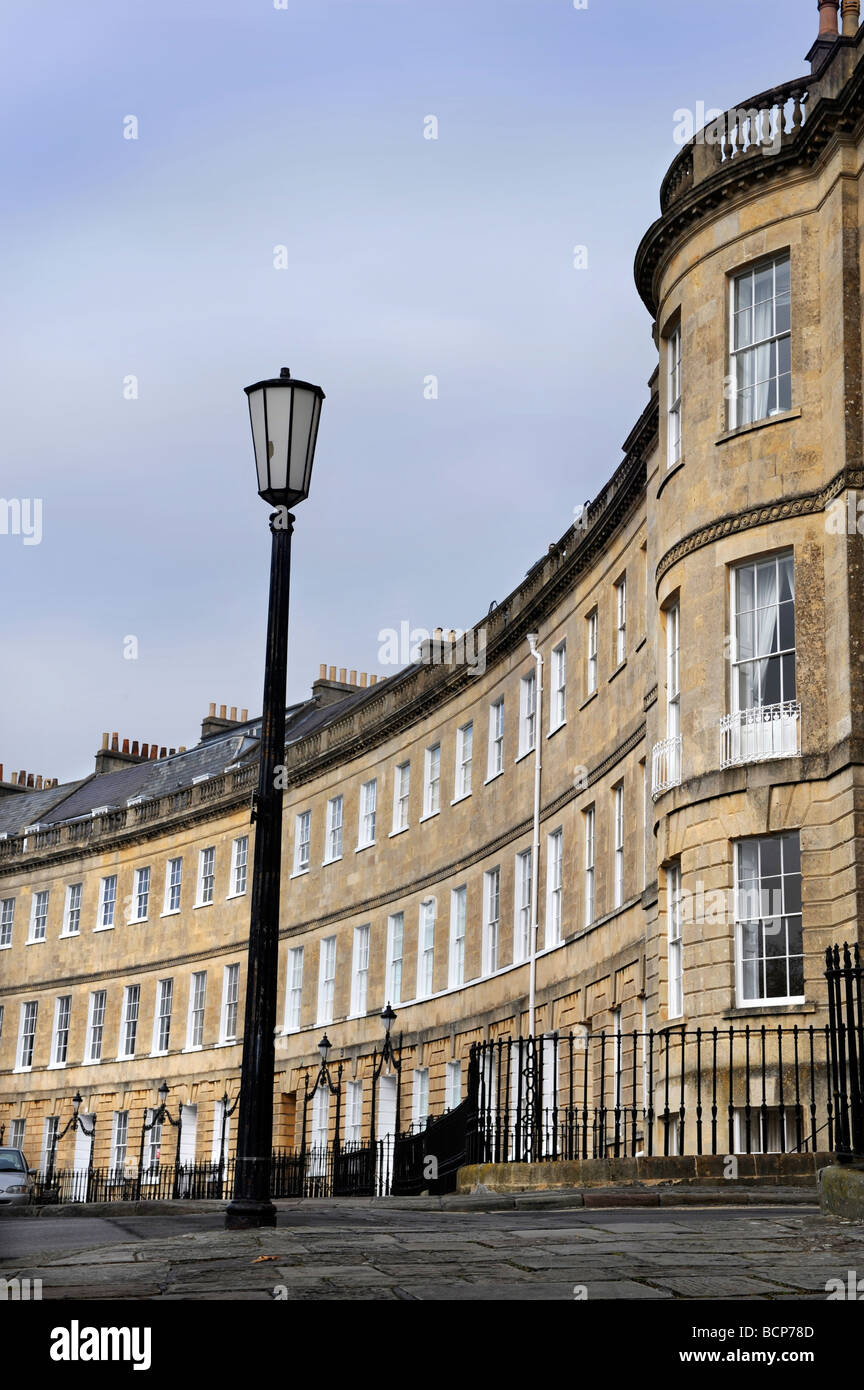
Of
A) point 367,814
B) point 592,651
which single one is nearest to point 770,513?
point 592,651

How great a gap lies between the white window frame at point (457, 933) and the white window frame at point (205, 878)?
46.6 ft

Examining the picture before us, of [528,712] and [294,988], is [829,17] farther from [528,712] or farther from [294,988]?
[294,988]

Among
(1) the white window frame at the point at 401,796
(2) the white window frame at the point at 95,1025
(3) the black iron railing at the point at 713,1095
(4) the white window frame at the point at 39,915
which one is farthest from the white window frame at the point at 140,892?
(3) the black iron railing at the point at 713,1095

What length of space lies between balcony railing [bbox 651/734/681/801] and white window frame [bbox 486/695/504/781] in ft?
38.7

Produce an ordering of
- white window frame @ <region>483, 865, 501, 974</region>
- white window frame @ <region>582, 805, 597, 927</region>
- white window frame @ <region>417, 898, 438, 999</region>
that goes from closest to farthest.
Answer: white window frame @ <region>582, 805, 597, 927</region>, white window frame @ <region>483, 865, 501, 974</region>, white window frame @ <region>417, 898, 438, 999</region>

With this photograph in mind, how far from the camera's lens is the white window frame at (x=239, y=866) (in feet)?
157

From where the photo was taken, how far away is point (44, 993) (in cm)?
5544

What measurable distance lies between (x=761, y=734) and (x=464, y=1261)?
13.3 m

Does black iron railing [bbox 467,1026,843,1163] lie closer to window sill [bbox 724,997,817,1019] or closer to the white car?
window sill [bbox 724,997,817,1019]

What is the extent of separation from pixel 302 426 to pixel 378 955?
3076 centimetres

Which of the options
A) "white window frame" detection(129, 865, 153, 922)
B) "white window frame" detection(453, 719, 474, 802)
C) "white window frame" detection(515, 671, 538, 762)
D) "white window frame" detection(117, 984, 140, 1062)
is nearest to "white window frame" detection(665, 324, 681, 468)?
"white window frame" detection(515, 671, 538, 762)

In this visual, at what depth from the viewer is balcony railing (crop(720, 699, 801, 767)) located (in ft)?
65.4

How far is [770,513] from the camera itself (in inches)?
810

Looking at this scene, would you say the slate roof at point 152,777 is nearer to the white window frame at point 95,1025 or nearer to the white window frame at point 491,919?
the white window frame at point 95,1025
